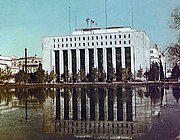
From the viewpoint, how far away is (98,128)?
14.2m

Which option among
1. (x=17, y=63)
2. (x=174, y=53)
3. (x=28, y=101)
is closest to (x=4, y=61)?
(x=17, y=63)

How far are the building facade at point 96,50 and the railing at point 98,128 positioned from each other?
91969 millimetres

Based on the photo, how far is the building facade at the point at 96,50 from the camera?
365ft

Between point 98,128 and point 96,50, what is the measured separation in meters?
100

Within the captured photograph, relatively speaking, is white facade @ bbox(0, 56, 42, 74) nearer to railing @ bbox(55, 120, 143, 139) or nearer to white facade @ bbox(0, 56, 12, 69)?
white facade @ bbox(0, 56, 12, 69)

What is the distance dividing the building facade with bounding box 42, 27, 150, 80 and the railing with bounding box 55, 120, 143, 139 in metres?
92.0

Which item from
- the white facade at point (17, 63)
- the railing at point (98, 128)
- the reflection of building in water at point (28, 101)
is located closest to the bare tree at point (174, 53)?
the reflection of building in water at point (28, 101)

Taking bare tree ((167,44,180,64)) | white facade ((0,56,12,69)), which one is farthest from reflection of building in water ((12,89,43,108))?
white facade ((0,56,12,69))

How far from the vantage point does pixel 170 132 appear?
12586mm

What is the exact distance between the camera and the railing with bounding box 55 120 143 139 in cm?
1260

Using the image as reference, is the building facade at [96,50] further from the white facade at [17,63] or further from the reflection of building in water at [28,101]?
the reflection of building in water at [28,101]

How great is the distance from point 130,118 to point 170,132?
4.78 m

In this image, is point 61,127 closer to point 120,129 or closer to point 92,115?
point 120,129

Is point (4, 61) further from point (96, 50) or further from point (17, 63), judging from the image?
point (96, 50)
